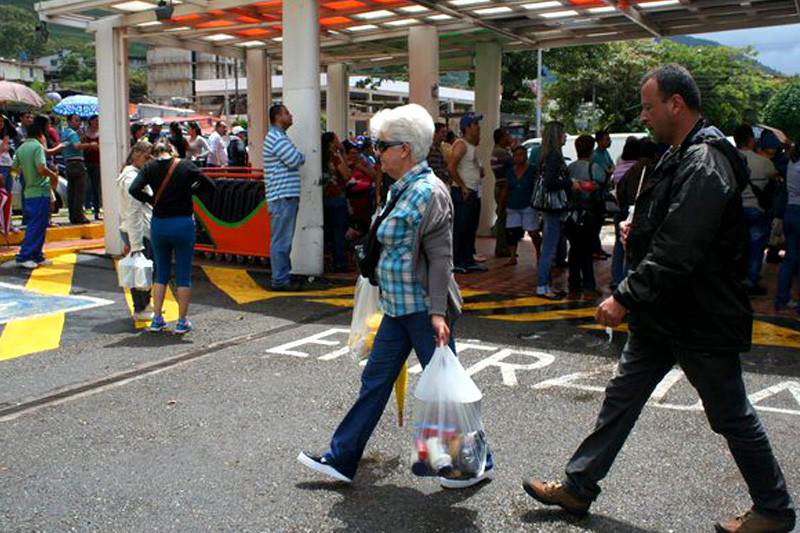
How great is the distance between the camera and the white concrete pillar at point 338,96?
609 inches

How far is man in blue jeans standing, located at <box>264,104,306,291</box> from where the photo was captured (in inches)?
353

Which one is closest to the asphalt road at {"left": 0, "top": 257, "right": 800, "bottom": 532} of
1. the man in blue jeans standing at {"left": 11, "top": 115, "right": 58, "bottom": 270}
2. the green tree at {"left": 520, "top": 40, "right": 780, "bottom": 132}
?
the man in blue jeans standing at {"left": 11, "top": 115, "right": 58, "bottom": 270}

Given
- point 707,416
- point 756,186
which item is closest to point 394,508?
point 707,416

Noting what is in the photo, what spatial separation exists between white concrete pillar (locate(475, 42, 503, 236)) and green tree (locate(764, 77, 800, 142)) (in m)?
29.1

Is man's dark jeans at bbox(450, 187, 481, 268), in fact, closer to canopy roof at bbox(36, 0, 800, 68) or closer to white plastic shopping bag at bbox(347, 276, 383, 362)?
canopy roof at bbox(36, 0, 800, 68)

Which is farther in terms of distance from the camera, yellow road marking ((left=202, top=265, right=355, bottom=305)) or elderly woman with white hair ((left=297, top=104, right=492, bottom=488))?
yellow road marking ((left=202, top=265, right=355, bottom=305))

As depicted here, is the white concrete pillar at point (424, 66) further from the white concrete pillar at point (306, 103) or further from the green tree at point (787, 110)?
the green tree at point (787, 110)

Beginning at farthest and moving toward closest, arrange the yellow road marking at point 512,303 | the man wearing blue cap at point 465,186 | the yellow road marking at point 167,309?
the man wearing blue cap at point 465,186 < the yellow road marking at point 512,303 < the yellow road marking at point 167,309

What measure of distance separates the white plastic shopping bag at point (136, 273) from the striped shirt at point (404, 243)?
13.7ft

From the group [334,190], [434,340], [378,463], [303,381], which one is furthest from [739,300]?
[334,190]

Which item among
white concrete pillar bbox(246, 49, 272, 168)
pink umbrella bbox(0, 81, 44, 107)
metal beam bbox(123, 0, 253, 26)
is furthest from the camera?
pink umbrella bbox(0, 81, 44, 107)

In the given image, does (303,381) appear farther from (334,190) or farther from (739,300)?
(334,190)

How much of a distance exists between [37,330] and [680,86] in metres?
6.18

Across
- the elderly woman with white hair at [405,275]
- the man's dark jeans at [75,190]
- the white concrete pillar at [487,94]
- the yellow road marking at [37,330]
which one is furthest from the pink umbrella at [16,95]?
the elderly woman with white hair at [405,275]
